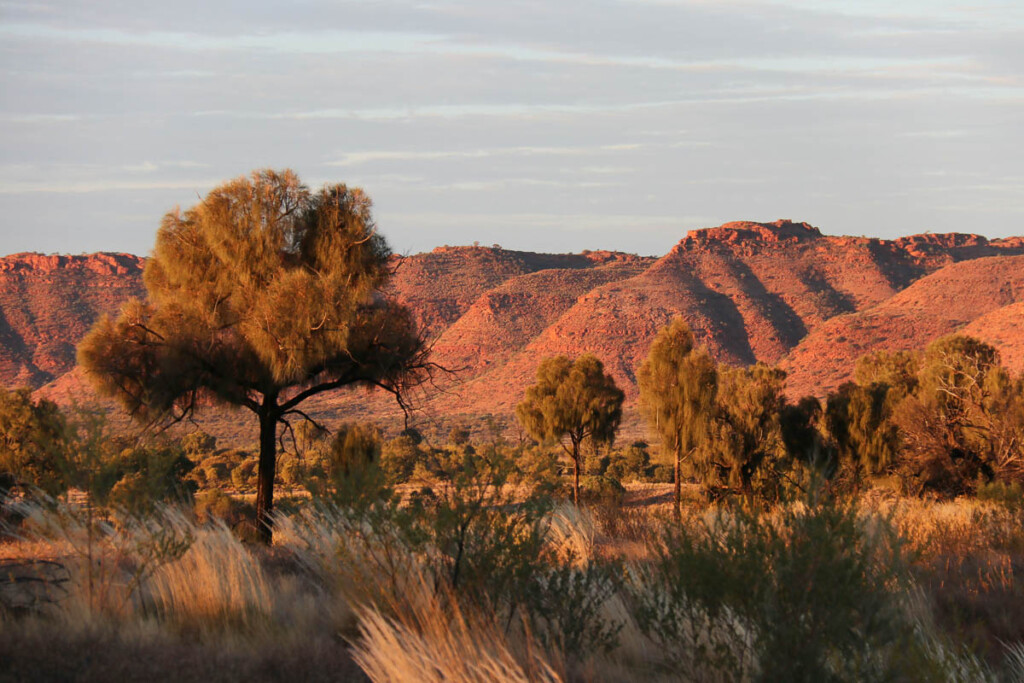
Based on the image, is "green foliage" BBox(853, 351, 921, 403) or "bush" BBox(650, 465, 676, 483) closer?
"green foliage" BBox(853, 351, 921, 403)

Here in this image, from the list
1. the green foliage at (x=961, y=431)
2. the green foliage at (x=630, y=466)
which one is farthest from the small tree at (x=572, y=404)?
the green foliage at (x=630, y=466)

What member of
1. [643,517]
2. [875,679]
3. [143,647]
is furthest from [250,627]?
[643,517]

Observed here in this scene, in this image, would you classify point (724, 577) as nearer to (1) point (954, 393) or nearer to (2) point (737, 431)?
(1) point (954, 393)

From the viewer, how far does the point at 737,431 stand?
108 feet

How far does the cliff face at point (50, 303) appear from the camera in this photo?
98.4 meters

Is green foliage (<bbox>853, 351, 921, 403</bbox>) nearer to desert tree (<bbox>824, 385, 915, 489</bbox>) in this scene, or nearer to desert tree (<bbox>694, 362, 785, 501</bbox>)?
desert tree (<bbox>824, 385, 915, 489</bbox>)

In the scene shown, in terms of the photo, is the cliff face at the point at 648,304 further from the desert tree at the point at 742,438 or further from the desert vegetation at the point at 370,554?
the desert vegetation at the point at 370,554

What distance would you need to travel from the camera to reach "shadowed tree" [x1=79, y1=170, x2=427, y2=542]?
44.1ft

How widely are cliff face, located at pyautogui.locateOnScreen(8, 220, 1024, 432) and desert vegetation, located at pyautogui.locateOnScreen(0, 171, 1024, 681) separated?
59.4 metres

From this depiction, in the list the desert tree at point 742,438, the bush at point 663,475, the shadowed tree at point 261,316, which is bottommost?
the bush at point 663,475

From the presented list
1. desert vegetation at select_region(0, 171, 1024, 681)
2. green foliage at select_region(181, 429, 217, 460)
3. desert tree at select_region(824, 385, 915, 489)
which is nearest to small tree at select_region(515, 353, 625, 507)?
desert tree at select_region(824, 385, 915, 489)

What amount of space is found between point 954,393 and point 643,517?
731 inches

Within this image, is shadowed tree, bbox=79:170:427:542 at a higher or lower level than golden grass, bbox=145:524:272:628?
higher

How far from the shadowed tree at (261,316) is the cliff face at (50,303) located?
85.5 metres
